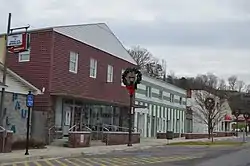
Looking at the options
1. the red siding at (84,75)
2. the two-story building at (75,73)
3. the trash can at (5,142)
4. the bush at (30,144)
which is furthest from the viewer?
the red siding at (84,75)

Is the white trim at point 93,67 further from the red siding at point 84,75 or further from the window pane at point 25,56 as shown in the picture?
the window pane at point 25,56

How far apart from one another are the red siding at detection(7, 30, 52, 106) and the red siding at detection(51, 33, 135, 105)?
0.46 m

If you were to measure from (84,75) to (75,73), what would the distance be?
51.6 inches

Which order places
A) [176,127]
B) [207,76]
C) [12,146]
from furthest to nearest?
[207,76]
[176,127]
[12,146]

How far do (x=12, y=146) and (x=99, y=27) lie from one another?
56.6 ft

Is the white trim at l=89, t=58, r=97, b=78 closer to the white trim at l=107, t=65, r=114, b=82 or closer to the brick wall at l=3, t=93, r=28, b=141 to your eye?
the white trim at l=107, t=65, r=114, b=82

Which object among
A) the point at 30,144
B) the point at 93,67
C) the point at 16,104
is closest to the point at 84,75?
the point at 93,67

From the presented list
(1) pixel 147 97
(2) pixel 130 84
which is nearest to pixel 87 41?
(2) pixel 130 84

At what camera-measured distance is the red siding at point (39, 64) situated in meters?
31.5

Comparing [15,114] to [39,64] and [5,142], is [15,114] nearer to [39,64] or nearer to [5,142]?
[39,64]

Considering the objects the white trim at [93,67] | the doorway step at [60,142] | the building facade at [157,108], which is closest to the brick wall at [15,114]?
the doorway step at [60,142]

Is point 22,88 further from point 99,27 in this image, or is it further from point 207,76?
point 207,76

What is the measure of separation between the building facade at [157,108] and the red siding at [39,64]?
589 inches

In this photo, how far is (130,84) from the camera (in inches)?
1455
